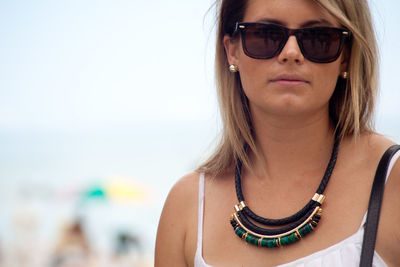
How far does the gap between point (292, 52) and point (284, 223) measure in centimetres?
61

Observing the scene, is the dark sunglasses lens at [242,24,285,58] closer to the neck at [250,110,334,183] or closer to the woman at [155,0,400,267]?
the woman at [155,0,400,267]

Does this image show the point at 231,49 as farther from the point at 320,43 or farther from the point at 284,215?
the point at 284,215

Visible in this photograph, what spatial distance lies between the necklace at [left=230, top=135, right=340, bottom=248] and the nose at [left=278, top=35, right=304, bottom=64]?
0.38 meters

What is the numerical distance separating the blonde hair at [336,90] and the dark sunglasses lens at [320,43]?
0.22 feet

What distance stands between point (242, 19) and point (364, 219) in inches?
34.4

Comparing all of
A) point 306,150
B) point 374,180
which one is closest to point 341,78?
point 306,150

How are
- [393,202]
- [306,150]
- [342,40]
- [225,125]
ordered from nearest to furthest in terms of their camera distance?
[393,202] < [342,40] < [306,150] < [225,125]

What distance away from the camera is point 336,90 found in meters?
2.22

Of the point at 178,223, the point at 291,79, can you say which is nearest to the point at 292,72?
the point at 291,79

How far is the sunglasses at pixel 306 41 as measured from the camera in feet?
6.33

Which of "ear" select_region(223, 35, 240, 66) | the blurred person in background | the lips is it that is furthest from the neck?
the blurred person in background

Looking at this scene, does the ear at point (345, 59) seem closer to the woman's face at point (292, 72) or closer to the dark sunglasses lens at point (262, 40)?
the woman's face at point (292, 72)

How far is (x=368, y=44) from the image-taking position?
2047mm

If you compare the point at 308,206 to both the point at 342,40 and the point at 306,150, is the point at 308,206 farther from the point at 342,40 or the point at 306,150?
the point at 342,40
